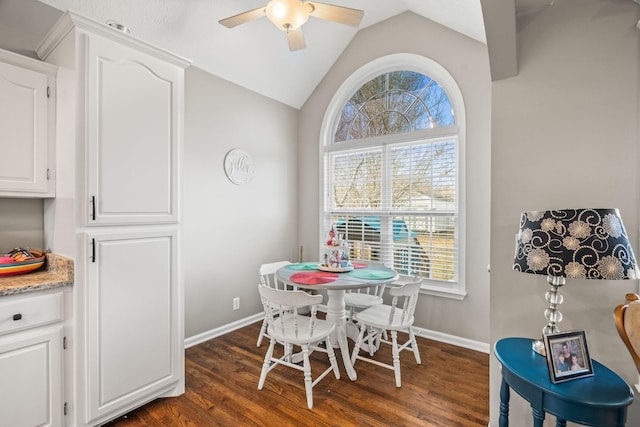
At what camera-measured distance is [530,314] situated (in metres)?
1.70

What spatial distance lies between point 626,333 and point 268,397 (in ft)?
6.54

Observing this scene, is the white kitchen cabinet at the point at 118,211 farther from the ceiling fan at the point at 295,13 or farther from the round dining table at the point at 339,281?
the round dining table at the point at 339,281

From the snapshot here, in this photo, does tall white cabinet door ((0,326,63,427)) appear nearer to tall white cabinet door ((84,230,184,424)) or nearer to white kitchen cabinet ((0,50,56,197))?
tall white cabinet door ((84,230,184,424))

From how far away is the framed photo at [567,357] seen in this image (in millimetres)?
1246

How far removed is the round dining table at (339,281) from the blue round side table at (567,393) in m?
1.10

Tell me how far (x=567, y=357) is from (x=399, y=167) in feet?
7.92

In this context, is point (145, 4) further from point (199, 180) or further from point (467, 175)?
point (467, 175)

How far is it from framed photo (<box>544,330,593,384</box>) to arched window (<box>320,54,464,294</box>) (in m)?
1.76

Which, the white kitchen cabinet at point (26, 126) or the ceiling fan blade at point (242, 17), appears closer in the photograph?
the white kitchen cabinet at point (26, 126)

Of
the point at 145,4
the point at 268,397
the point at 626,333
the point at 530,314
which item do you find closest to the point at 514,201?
the point at 530,314

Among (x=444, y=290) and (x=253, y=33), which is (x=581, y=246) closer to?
(x=444, y=290)

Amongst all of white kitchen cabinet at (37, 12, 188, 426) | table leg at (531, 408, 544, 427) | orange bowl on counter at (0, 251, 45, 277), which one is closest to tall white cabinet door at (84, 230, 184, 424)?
white kitchen cabinet at (37, 12, 188, 426)

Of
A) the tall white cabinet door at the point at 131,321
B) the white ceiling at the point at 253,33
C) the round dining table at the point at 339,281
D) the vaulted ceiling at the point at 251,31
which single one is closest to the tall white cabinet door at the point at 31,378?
the tall white cabinet door at the point at 131,321

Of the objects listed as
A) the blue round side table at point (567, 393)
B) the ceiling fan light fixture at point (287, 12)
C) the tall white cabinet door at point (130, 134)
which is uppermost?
the ceiling fan light fixture at point (287, 12)
